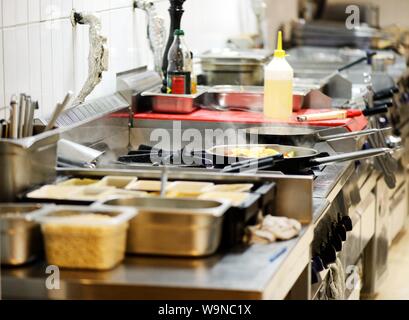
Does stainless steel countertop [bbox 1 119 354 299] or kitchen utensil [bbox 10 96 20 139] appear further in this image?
kitchen utensil [bbox 10 96 20 139]

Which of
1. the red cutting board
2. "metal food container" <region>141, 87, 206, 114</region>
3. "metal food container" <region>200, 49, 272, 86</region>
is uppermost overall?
"metal food container" <region>200, 49, 272, 86</region>

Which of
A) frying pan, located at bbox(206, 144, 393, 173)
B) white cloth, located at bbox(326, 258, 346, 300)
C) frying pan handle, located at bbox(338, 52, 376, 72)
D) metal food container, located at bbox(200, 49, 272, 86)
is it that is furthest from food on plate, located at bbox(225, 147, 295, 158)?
frying pan handle, located at bbox(338, 52, 376, 72)

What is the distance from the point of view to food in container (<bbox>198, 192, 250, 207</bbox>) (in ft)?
7.70

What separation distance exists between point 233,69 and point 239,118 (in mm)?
823

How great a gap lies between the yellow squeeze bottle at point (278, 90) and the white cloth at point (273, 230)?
4.80 ft

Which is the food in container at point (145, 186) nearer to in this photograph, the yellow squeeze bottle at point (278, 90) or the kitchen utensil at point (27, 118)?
the kitchen utensil at point (27, 118)

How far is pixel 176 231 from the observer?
7.09 feet

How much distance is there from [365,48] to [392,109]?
1152 millimetres

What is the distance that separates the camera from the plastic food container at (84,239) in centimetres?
207

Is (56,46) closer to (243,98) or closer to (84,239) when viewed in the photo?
(243,98)

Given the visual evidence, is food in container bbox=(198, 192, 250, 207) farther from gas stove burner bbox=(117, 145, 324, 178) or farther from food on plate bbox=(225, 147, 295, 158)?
food on plate bbox=(225, 147, 295, 158)

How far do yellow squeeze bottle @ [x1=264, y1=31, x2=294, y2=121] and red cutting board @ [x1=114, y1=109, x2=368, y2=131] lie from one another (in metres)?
0.05

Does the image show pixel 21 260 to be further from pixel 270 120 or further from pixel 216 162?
pixel 270 120
